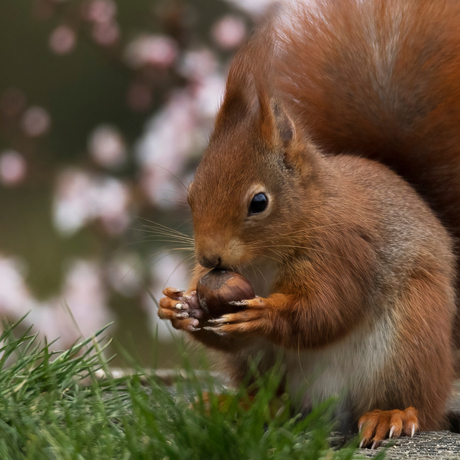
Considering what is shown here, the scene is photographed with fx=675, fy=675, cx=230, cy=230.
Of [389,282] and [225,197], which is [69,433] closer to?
[225,197]

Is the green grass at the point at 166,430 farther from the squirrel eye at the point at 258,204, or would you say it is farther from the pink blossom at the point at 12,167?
the pink blossom at the point at 12,167

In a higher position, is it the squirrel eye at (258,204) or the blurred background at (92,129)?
the blurred background at (92,129)

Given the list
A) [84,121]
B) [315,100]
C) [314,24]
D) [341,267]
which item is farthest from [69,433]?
[84,121]

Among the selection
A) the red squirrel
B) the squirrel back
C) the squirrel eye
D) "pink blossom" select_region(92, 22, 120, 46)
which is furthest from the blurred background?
the squirrel eye

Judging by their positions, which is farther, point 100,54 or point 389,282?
point 100,54

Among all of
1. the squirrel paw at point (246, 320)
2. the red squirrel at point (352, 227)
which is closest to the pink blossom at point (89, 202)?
the red squirrel at point (352, 227)

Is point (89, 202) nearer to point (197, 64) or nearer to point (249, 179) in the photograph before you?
point (197, 64)
